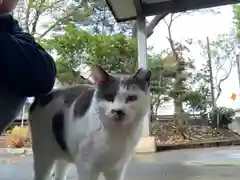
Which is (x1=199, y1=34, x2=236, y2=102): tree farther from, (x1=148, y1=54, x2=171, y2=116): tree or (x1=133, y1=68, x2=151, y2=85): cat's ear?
(x1=133, y1=68, x2=151, y2=85): cat's ear

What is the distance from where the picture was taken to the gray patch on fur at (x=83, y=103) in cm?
99

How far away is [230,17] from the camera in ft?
20.8

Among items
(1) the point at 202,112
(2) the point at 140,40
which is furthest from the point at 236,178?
(1) the point at 202,112

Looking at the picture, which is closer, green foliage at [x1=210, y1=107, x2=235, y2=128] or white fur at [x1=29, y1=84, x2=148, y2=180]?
white fur at [x1=29, y1=84, x2=148, y2=180]

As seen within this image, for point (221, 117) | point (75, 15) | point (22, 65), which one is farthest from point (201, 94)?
point (22, 65)

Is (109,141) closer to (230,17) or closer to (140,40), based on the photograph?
(140,40)

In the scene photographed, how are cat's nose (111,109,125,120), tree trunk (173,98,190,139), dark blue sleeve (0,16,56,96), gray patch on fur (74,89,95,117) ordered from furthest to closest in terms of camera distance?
1. tree trunk (173,98,190,139)
2. gray patch on fur (74,89,95,117)
3. cat's nose (111,109,125,120)
4. dark blue sleeve (0,16,56,96)

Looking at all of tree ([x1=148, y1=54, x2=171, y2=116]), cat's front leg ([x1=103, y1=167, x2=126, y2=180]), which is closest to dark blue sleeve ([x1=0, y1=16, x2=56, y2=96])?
cat's front leg ([x1=103, y1=167, x2=126, y2=180])

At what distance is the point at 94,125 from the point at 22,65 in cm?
41

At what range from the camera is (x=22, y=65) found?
0.54m

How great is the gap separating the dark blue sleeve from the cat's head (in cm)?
31

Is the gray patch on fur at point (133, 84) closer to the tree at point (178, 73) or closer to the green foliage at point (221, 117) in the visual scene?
the tree at point (178, 73)

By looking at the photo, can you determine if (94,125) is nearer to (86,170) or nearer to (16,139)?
(86,170)

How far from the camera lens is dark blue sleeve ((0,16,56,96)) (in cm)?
53
